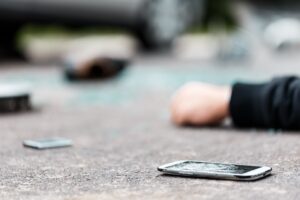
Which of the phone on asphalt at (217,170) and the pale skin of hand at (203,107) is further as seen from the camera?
the pale skin of hand at (203,107)

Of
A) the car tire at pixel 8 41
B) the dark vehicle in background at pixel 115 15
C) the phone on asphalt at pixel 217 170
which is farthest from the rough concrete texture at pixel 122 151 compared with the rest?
the car tire at pixel 8 41

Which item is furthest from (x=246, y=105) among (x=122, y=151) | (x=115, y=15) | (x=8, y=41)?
(x=8, y=41)

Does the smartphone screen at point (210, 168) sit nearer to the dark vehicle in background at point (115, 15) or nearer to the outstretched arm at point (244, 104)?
the outstretched arm at point (244, 104)

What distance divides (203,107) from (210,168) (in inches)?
33.3

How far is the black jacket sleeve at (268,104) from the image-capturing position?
90.7 inches

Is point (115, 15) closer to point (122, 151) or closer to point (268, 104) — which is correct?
point (268, 104)

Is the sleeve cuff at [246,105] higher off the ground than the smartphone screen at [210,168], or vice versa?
the sleeve cuff at [246,105]

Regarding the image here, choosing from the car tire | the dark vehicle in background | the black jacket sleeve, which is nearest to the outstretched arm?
the black jacket sleeve

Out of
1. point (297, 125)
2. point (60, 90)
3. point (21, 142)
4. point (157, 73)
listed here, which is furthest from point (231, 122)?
point (157, 73)

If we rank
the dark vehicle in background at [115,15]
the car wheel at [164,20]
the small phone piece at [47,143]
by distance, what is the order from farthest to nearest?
the car wheel at [164,20] → the dark vehicle in background at [115,15] → the small phone piece at [47,143]

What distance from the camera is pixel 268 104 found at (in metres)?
2.36

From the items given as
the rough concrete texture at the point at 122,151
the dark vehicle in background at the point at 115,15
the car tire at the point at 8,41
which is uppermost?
the dark vehicle in background at the point at 115,15

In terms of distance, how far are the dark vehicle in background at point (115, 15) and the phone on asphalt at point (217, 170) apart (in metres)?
4.22

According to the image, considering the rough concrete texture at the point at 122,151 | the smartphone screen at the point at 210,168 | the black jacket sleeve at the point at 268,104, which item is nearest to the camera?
the rough concrete texture at the point at 122,151
